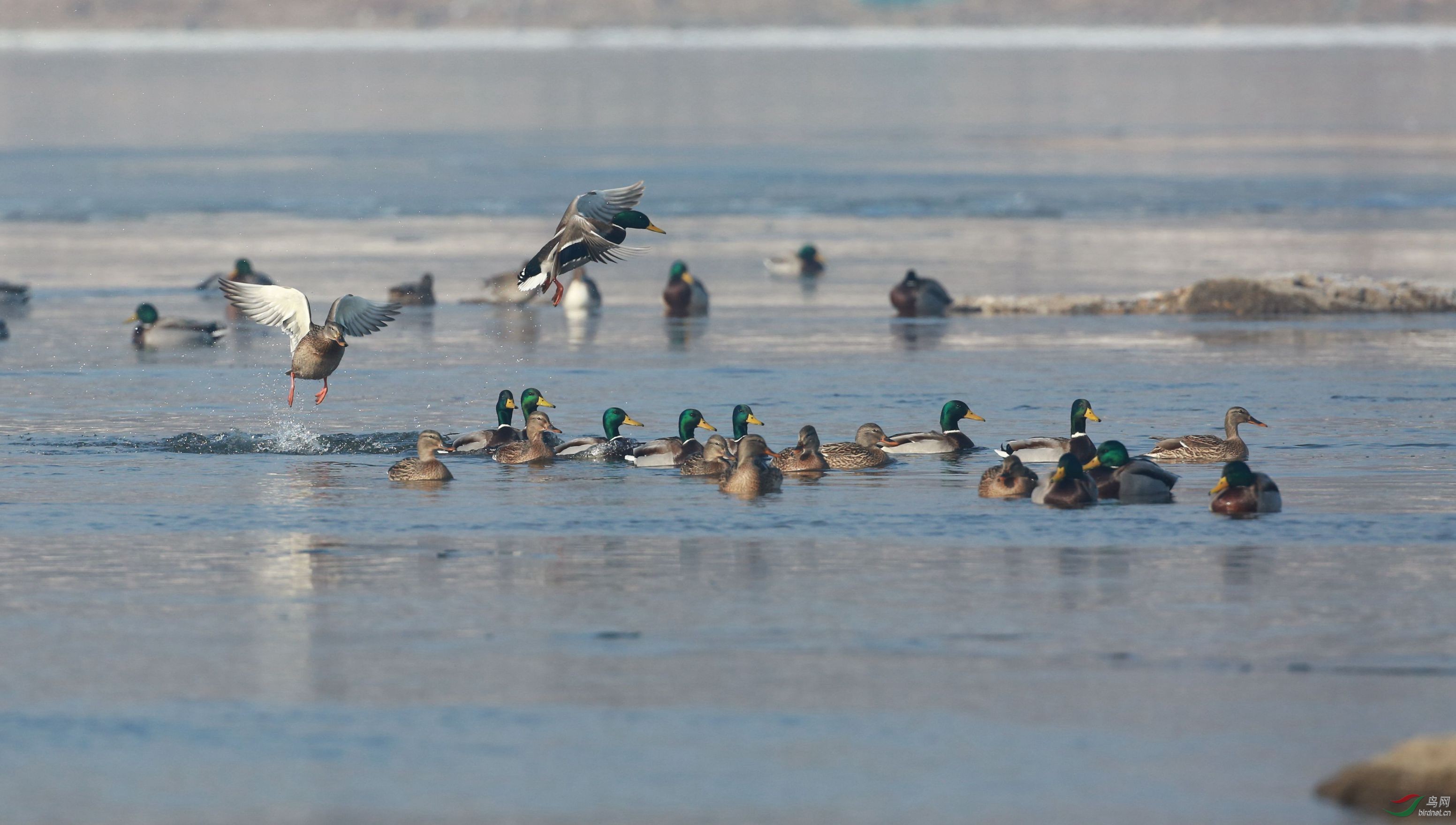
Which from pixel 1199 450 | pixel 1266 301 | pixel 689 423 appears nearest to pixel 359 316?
pixel 689 423

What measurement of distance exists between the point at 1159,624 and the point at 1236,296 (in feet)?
→ 50.2

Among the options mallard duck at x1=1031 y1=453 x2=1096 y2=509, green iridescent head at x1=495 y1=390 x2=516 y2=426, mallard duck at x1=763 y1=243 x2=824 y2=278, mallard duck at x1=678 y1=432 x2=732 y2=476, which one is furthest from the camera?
mallard duck at x1=763 y1=243 x2=824 y2=278

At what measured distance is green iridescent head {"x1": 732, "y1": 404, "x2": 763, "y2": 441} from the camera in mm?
16062

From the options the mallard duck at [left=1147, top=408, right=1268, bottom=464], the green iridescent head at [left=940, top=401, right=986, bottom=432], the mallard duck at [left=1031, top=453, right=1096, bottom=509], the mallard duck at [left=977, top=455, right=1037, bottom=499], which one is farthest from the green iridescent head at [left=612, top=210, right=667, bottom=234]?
the mallard duck at [left=1147, top=408, right=1268, bottom=464]

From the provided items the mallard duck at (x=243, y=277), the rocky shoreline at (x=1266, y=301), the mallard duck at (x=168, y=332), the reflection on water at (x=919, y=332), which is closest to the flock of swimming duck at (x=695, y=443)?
the reflection on water at (x=919, y=332)

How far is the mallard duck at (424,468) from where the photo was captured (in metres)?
15.0

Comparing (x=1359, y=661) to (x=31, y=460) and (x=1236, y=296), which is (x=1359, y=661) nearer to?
(x=31, y=460)

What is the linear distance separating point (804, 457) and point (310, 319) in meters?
4.02

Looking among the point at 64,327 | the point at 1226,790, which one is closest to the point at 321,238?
the point at 64,327

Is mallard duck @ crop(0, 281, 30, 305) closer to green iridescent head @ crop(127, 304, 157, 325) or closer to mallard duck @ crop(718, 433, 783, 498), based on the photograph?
green iridescent head @ crop(127, 304, 157, 325)

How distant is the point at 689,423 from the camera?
16.1 metres

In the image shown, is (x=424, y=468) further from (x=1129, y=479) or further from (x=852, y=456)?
(x=1129, y=479)

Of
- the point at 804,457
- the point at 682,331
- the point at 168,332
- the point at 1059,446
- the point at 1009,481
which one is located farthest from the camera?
the point at 682,331

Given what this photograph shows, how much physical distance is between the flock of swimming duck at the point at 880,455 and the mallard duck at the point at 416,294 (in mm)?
9797
